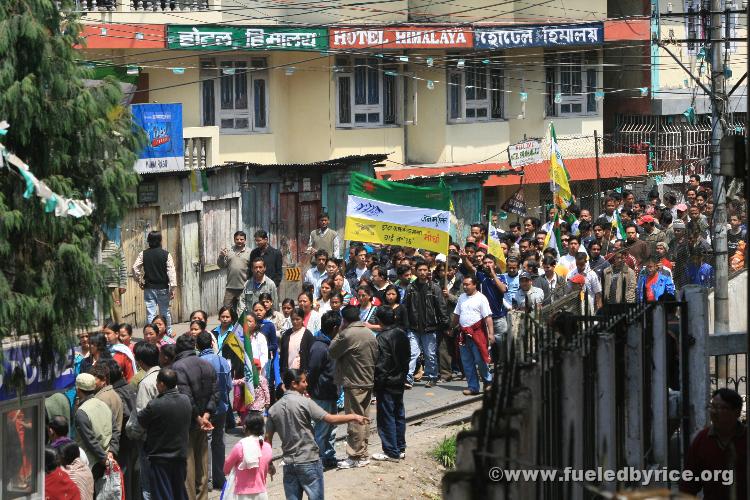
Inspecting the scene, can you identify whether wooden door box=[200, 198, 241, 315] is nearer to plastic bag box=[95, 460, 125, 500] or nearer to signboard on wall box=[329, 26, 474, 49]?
signboard on wall box=[329, 26, 474, 49]

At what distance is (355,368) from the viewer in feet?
46.1

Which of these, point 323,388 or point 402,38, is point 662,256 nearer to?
point 323,388

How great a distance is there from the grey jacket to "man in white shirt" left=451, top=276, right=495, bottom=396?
11.1 ft

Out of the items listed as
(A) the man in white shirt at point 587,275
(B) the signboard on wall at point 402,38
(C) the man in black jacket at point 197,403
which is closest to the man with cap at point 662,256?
(A) the man in white shirt at point 587,275

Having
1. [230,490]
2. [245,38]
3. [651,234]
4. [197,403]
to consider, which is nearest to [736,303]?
[651,234]

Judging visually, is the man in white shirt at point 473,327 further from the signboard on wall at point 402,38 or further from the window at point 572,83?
the window at point 572,83

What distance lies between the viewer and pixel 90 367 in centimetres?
1337

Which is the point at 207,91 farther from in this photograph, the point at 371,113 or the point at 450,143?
the point at 450,143

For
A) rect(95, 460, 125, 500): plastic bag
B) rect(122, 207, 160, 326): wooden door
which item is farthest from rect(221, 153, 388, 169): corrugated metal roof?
rect(95, 460, 125, 500): plastic bag

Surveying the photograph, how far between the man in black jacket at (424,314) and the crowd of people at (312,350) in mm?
18

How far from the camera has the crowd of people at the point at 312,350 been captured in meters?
12.0

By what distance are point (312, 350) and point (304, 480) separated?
97.7 inches

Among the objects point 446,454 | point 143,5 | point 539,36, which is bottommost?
point 446,454

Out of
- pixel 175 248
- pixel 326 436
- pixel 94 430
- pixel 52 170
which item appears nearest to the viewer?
pixel 52 170
